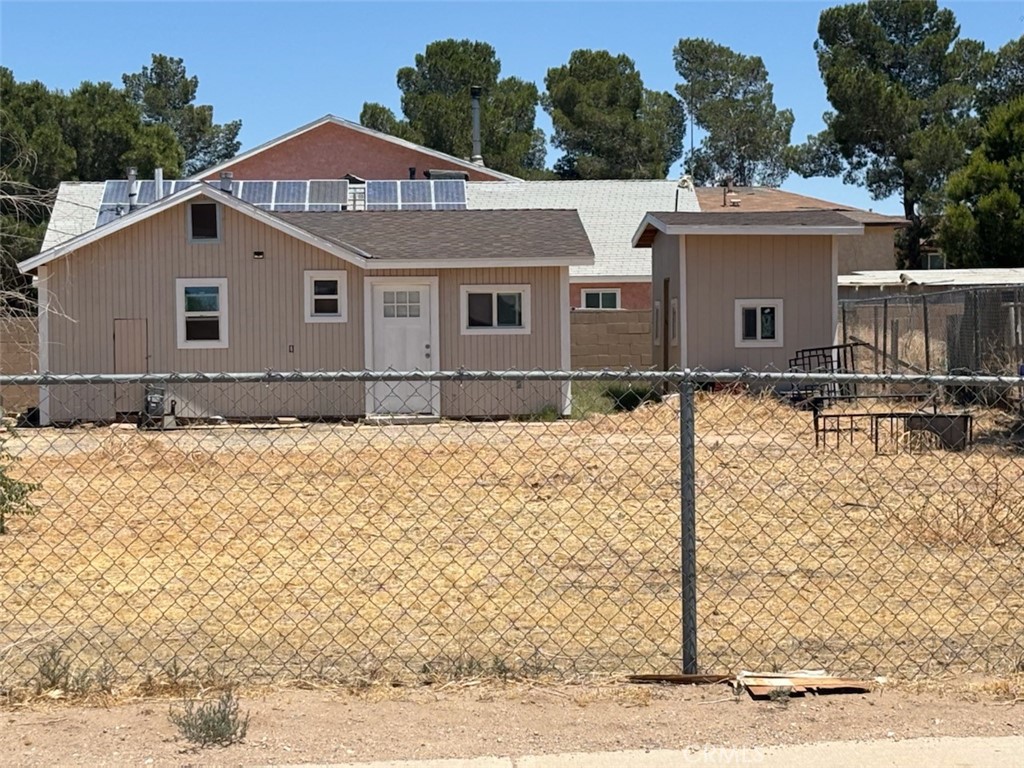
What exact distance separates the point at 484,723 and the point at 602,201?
35087 mm

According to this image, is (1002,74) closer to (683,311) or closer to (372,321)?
(683,311)

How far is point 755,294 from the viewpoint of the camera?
24.2 m

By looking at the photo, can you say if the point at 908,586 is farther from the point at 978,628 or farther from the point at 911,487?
the point at 911,487

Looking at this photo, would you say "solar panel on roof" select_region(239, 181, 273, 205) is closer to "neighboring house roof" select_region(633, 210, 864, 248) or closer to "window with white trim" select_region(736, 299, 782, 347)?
"neighboring house roof" select_region(633, 210, 864, 248)

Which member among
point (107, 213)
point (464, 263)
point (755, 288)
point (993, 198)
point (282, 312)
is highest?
point (107, 213)

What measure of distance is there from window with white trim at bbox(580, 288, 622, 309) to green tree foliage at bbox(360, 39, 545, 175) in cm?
1856

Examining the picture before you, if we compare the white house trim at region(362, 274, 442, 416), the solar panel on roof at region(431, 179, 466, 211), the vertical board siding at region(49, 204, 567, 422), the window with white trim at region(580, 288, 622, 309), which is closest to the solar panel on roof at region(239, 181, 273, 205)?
the solar panel on roof at region(431, 179, 466, 211)

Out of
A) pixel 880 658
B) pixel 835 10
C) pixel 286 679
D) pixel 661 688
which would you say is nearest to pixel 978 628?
pixel 880 658

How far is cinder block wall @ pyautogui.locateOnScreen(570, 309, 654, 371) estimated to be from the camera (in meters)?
29.2

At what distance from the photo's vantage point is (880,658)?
675 cm

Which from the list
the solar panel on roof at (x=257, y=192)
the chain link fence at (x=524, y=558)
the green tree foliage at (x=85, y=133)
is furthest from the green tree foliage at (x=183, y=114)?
the chain link fence at (x=524, y=558)

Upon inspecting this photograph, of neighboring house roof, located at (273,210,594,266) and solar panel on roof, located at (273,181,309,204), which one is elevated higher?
solar panel on roof, located at (273,181,309,204)

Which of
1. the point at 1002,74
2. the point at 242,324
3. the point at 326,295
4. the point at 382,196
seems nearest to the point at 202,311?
the point at 242,324

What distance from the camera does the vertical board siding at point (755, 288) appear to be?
79.1 feet
